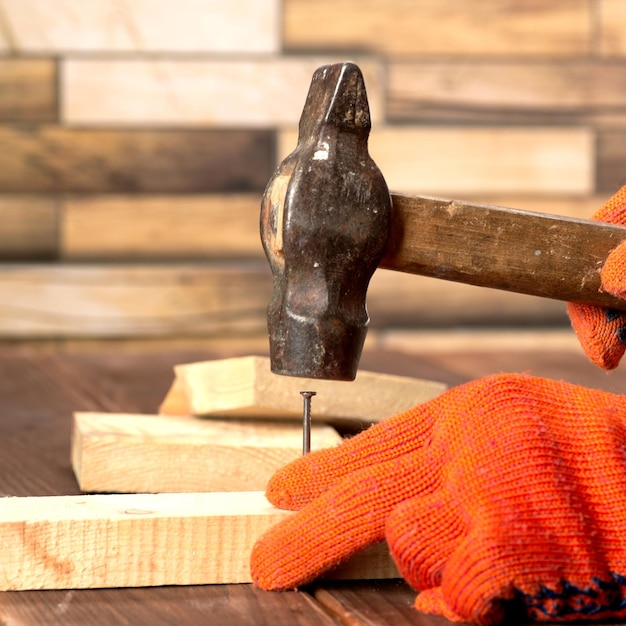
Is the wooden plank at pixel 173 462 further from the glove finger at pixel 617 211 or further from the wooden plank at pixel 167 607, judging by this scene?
the glove finger at pixel 617 211

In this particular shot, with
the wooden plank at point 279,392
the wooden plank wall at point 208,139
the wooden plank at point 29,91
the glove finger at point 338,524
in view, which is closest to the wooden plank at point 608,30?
the wooden plank wall at point 208,139

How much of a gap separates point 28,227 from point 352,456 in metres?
1.78

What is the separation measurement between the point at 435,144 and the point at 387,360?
Result: 770 millimetres

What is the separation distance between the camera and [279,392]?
983 mm

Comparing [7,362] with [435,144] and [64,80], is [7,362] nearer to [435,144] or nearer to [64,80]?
[64,80]

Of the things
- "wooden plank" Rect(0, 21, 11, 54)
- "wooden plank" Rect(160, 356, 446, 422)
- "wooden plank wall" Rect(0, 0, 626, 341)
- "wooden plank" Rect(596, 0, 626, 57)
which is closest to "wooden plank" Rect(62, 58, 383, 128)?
"wooden plank wall" Rect(0, 0, 626, 341)

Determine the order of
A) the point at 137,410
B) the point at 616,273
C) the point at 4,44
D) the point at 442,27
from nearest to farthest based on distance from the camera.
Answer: the point at 616,273 → the point at 137,410 → the point at 4,44 → the point at 442,27

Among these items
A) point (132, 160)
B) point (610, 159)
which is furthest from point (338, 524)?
point (610, 159)

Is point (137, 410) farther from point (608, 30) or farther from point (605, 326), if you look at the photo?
point (608, 30)

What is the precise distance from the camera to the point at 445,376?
1648 mm

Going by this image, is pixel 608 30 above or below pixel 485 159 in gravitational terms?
above

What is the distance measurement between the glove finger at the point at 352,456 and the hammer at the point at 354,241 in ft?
0.17

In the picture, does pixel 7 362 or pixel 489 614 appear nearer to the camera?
pixel 489 614

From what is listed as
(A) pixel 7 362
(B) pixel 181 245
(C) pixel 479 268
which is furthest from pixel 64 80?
(C) pixel 479 268
